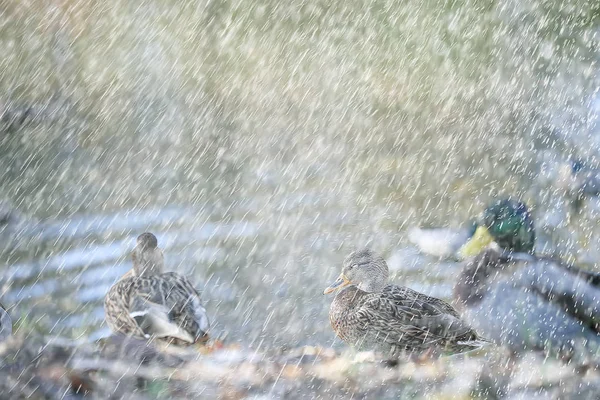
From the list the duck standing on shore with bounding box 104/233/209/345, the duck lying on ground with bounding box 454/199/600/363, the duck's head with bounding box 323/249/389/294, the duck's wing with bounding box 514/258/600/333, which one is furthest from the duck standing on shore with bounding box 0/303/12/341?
the duck's wing with bounding box 514/258/600/333

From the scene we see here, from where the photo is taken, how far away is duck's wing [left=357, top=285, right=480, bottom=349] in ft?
3.99

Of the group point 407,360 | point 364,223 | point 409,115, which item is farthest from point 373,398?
point 409,115

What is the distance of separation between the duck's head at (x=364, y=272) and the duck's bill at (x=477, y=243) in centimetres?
16

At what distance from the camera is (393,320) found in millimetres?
1221

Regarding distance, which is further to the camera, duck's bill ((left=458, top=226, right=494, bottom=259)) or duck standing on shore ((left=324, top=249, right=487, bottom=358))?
duck's bill ((left=458, top=226, right=494, bottom=259))

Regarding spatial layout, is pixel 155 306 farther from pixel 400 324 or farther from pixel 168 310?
pixel 400 324

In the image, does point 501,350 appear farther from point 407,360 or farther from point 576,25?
point 576,25

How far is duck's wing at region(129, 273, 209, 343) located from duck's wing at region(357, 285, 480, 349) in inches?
11.9

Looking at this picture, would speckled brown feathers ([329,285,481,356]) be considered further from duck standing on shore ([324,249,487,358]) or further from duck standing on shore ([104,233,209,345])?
duck standing on shore ([104,233,209,345])

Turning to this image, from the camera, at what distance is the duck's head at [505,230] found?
1.31 m

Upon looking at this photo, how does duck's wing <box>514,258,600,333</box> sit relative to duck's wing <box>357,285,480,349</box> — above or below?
above

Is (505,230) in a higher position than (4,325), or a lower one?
higher

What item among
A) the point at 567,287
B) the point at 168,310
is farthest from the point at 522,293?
the point at 168,310

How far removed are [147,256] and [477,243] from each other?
2.13ft
